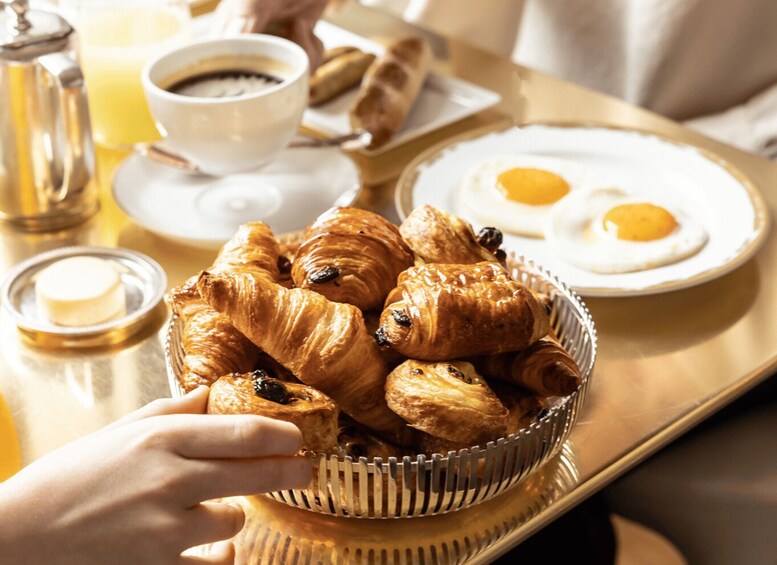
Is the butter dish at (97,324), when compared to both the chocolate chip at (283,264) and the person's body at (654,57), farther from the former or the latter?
the person's body at (654,57)

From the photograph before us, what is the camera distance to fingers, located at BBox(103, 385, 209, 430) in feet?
2.21

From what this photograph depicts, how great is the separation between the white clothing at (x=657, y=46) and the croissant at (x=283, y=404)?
1.12m

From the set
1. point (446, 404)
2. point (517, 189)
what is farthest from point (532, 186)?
point (446, 404)

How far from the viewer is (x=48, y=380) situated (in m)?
0.92

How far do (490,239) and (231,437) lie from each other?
0.31m

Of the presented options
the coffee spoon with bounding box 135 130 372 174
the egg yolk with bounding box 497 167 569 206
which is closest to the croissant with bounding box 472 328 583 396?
the egg yolk with bounding box 497 167 569 206

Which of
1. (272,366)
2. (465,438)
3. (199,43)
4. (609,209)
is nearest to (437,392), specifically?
(465,438)

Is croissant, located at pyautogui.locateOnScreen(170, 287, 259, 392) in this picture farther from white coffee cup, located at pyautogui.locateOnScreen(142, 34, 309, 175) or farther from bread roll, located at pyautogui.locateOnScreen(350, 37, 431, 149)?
bread roll, located at pyautogui.locateOnScreen(350, 37, 431, 149)

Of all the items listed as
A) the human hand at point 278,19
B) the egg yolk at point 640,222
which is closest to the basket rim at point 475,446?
the egg yolk at point 640,222

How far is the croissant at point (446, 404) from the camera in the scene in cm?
66

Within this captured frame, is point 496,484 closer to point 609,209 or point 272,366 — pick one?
point 272,366

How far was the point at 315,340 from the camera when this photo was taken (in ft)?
2.27

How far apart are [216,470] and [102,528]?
77 millimetres

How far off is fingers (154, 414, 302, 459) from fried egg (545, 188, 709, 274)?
51 centimetres
